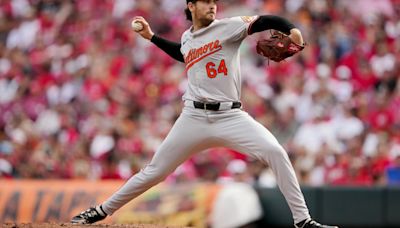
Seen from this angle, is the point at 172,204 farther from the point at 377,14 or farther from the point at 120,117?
the point at 377,14

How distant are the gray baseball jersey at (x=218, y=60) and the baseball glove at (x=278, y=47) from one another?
162 millimetres

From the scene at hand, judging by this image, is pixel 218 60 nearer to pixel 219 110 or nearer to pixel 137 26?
pixel 219 110

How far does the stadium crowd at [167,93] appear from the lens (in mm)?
11102

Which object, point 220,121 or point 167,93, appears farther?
point 167,93

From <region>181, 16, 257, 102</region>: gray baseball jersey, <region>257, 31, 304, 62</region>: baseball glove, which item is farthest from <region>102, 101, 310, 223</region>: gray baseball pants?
<region>257, 31, 304, 62</region>: baseball glove

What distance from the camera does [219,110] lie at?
616cm

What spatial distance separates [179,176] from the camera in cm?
1122

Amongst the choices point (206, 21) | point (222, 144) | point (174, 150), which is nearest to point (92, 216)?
point (174, 150)

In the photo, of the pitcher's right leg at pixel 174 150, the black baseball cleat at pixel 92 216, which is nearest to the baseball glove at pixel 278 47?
the pitcher's right leg at pixel 174 150

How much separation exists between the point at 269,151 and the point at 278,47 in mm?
701

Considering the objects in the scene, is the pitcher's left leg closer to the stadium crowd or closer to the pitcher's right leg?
the pitcher's right leg

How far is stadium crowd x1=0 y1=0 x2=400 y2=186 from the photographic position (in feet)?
36.4

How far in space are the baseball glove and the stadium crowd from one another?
4.62 m

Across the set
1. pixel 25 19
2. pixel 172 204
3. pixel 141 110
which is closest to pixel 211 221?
pixel 172 204
